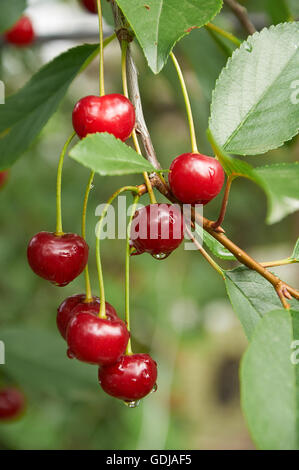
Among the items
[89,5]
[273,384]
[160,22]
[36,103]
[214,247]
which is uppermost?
[89,5]

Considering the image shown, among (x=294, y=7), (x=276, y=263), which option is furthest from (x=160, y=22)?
(x=294, y=7)

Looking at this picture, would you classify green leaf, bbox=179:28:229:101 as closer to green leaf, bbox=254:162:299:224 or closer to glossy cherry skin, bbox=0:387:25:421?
green leaf, bbox=254:162:299:224

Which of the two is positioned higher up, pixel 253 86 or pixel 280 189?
pixel 253 86

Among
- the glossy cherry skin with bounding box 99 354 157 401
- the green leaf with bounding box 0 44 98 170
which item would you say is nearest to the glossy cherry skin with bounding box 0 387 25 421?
the green leaf with bounding box 0 44 98 170

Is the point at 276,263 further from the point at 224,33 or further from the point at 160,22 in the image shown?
the point at 224,33

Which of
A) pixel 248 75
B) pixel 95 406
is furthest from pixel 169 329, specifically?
pixel 248 75

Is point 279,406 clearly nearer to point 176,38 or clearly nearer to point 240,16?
point 176,38
